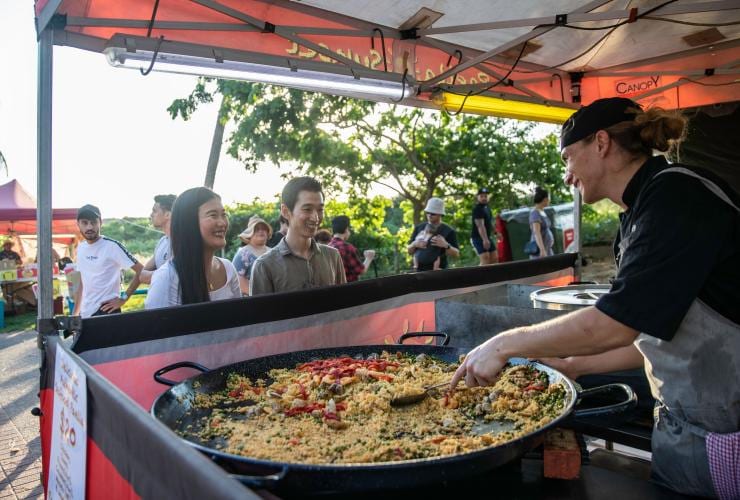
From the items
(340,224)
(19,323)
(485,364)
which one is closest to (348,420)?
(485,364)

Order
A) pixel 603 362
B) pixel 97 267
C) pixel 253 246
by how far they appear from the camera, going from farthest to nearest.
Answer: pixel 253 246 → pixel 97 267 → pixel 603 362

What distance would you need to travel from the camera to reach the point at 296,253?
3506mm

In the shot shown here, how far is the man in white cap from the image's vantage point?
303 inches

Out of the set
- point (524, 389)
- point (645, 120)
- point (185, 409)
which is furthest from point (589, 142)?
point (185, 409)

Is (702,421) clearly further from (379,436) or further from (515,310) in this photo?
(515,310)

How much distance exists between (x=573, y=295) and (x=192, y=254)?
2211 millimetres

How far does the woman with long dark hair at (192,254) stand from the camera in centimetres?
297

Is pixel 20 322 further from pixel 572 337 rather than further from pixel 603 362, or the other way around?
pixel 572 337

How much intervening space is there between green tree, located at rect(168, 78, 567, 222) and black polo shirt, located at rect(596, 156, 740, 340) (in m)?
11.7

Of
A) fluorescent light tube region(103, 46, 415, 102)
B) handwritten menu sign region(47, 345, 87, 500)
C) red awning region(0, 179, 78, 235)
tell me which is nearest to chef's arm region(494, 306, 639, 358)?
handwritten menu sign region(47, 345, 87, 500)

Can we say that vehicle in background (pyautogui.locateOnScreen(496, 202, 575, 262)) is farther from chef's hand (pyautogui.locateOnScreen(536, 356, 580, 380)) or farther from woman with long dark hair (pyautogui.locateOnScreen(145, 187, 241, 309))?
chef's hand (pyautogui.locateOnScreen(536, 356, 580, 380))

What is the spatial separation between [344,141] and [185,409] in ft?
44.3

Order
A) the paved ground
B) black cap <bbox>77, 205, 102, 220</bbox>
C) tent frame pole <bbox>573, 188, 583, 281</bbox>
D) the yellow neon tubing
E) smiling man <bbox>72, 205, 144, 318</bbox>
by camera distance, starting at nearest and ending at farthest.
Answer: the paved ground < the yellow neon tubing < tent frame pole <bbox>573, 188, 583, 281</bbox> < smiling man <bbox>72, 205, 144, 318</bbox> < black cap <bbox>77, 205, 102, 220</bbox>

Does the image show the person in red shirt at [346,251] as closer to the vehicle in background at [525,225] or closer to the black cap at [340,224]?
the black cap at [340,224]
